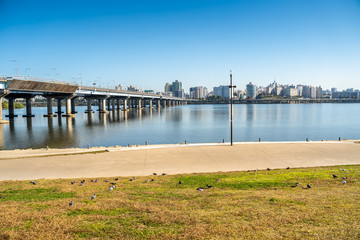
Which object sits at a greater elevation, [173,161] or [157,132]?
[173,161]

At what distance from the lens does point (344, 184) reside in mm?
14367

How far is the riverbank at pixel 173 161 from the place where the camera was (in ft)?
69.0

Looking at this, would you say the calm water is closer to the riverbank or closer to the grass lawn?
the riverbank

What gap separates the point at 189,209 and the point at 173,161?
13.8 m

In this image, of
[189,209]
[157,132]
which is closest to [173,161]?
[189,209]

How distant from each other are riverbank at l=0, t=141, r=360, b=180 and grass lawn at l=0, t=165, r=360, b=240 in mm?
4567

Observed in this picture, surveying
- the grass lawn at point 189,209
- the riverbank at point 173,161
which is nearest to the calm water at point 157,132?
the riverbank at point 173,161

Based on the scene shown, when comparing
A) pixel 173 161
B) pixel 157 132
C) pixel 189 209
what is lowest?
pixel 157 132

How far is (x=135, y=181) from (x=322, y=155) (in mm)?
18925

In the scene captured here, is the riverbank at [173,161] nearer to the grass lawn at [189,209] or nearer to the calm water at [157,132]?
the grass lawn at [189,209]

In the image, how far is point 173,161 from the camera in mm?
24547

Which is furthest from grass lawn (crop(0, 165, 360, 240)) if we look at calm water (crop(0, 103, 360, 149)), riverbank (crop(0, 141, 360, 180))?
calm water (crop(0, 103, 360, 149))

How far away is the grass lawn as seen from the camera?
338 inches

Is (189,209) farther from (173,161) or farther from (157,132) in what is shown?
(157,132)
